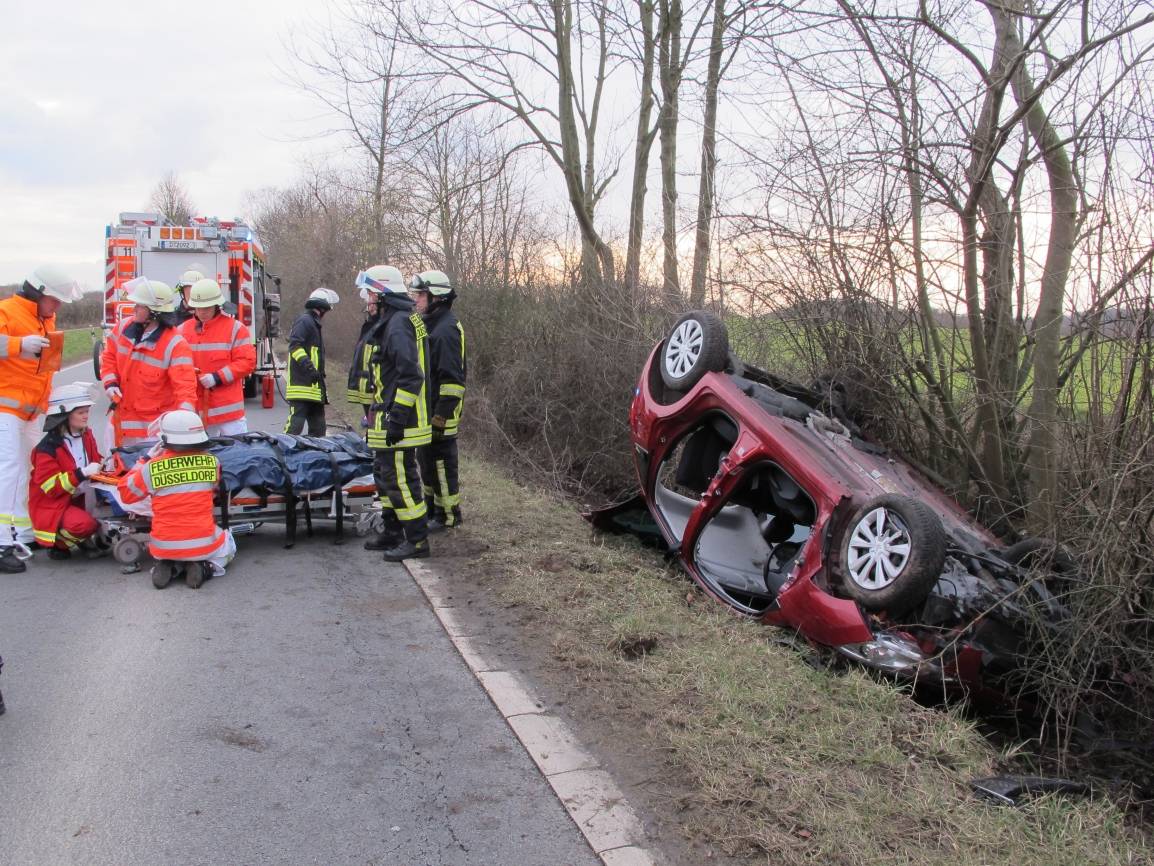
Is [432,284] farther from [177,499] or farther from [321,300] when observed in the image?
[177,499]

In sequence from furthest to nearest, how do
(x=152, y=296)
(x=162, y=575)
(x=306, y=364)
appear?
(x=306, y=364) < (x=152, y=296) < (x=162, y=575)

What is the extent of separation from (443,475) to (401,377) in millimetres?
1072

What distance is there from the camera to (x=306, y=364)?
8352mm

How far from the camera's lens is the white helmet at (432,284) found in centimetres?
657

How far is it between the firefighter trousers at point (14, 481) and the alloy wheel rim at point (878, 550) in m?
4.97

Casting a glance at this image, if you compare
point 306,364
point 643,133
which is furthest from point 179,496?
point 643,133

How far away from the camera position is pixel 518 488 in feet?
27.1

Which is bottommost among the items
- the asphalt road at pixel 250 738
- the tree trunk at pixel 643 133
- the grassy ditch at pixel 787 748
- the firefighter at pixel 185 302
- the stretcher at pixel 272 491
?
the asphalt road at pixel 250 738

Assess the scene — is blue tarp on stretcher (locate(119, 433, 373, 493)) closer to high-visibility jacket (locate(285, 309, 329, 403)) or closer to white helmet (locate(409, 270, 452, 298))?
white helmet (locate(409, 270, 452, 298))

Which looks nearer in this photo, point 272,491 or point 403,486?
point 403,486

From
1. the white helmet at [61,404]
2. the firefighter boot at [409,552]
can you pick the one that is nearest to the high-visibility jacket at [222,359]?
the white helmet at [61,404]

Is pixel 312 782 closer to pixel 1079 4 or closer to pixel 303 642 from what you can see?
pixel 303 642

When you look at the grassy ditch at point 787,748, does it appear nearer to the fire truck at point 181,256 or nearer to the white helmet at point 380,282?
the white helmet at point 380,282

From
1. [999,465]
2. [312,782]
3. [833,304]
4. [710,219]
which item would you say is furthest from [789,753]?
[710,219]
